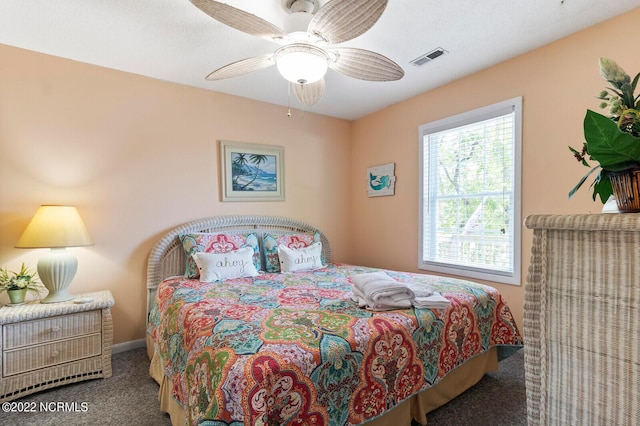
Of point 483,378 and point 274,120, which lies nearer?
point 483,378

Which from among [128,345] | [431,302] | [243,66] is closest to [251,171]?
[243,66]

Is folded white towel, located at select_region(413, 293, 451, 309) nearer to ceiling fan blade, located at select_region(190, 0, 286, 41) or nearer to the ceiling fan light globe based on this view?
the ceiling fan light globe

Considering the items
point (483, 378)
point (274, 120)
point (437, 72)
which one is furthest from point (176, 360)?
point (437, 72)

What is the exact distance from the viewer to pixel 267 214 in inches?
141

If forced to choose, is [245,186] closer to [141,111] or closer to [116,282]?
[141,111]

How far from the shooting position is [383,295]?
1.77 m

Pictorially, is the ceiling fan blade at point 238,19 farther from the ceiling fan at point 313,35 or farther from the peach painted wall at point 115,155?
the peach painted wall at point 115,155

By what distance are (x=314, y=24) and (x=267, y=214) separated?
231cm

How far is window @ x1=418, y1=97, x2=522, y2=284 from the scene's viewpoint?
104 inches

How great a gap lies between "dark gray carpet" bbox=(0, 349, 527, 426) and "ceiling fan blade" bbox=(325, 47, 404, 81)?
2148mm

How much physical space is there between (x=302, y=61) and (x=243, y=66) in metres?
0.51

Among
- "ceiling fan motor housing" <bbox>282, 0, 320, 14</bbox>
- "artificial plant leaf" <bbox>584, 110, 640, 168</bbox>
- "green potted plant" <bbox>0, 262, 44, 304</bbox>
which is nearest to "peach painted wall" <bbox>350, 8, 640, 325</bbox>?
"ceiling fan motor housing" <bbox>282, 0, 320, 14</bbox>

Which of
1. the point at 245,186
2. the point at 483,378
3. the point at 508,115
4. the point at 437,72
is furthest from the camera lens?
the point at 245,186

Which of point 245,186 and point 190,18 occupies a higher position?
point 190,18
